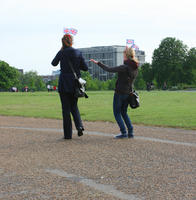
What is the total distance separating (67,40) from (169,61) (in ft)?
265

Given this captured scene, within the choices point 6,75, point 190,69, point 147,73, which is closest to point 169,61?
point 190,69

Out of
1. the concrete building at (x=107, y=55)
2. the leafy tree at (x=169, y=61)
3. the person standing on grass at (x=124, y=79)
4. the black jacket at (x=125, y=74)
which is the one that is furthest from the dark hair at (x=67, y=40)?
the concrete building at (x=107, y=55)

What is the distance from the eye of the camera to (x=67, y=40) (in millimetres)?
7668

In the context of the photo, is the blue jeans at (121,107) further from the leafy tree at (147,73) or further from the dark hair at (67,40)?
the leafy tree at (147,73)

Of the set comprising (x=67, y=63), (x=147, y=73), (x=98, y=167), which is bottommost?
(x=98, y=167)

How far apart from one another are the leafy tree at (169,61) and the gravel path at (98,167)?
3096 inches

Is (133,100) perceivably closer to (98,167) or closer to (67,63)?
(67,63)

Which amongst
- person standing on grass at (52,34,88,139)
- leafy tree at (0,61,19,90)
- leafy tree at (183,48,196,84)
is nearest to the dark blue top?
person standing on grass at (52,34,88,139)

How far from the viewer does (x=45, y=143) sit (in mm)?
7348

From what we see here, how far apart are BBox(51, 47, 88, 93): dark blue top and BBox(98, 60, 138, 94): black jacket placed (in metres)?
0.51

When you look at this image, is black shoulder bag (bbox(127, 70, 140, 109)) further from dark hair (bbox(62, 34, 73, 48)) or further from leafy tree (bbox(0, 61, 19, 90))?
leafy tree (bbox(0, 61, 19, 90))

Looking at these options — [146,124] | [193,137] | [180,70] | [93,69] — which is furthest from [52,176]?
[93,69]

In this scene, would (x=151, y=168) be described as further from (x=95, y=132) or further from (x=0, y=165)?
(x=95, y=132)

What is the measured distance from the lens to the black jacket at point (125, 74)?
7477mm
